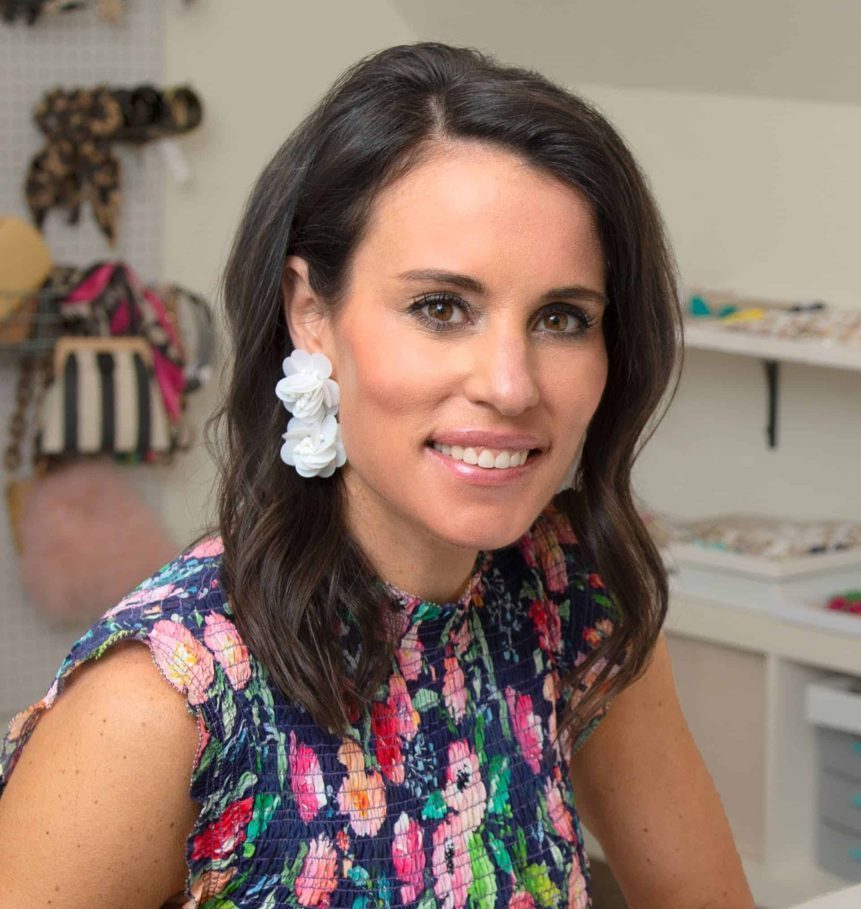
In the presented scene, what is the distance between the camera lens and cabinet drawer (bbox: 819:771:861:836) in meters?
2.49

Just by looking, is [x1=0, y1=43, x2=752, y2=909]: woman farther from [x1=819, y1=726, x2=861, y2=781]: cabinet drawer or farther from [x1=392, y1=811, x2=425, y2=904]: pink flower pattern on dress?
[x1=819, y1=726, x2=861, y2=781]: cabinet drawer

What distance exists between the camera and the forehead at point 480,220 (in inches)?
44.5

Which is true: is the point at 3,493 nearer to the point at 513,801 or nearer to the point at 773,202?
the point at 773,202

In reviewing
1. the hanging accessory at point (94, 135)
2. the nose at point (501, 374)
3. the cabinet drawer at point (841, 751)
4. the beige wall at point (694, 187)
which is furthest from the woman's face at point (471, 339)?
the hanging accessory at point (94, 135)

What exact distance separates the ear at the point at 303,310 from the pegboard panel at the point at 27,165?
1.81 meters

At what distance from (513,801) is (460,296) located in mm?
458

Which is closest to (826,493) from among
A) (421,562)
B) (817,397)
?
(817,397)

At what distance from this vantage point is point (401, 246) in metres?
1.16

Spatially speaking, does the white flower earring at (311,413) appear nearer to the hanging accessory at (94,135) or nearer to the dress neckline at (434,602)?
the dress neckline at (434,602)

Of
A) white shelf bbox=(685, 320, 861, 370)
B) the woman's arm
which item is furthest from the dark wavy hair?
white shelf bbox=(685, 320, 861, 370)

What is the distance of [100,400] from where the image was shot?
2930 mm

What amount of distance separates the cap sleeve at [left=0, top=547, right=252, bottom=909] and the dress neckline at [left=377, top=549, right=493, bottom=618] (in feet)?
0.51

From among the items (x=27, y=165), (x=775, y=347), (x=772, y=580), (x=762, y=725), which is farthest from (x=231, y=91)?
(x=762, y=725)

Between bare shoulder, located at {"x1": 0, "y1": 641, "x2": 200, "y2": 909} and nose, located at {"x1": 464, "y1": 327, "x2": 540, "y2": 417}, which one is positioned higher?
nose, located at {"x1": 464, "y1": 327, "x2": 540, "y2": 417}
